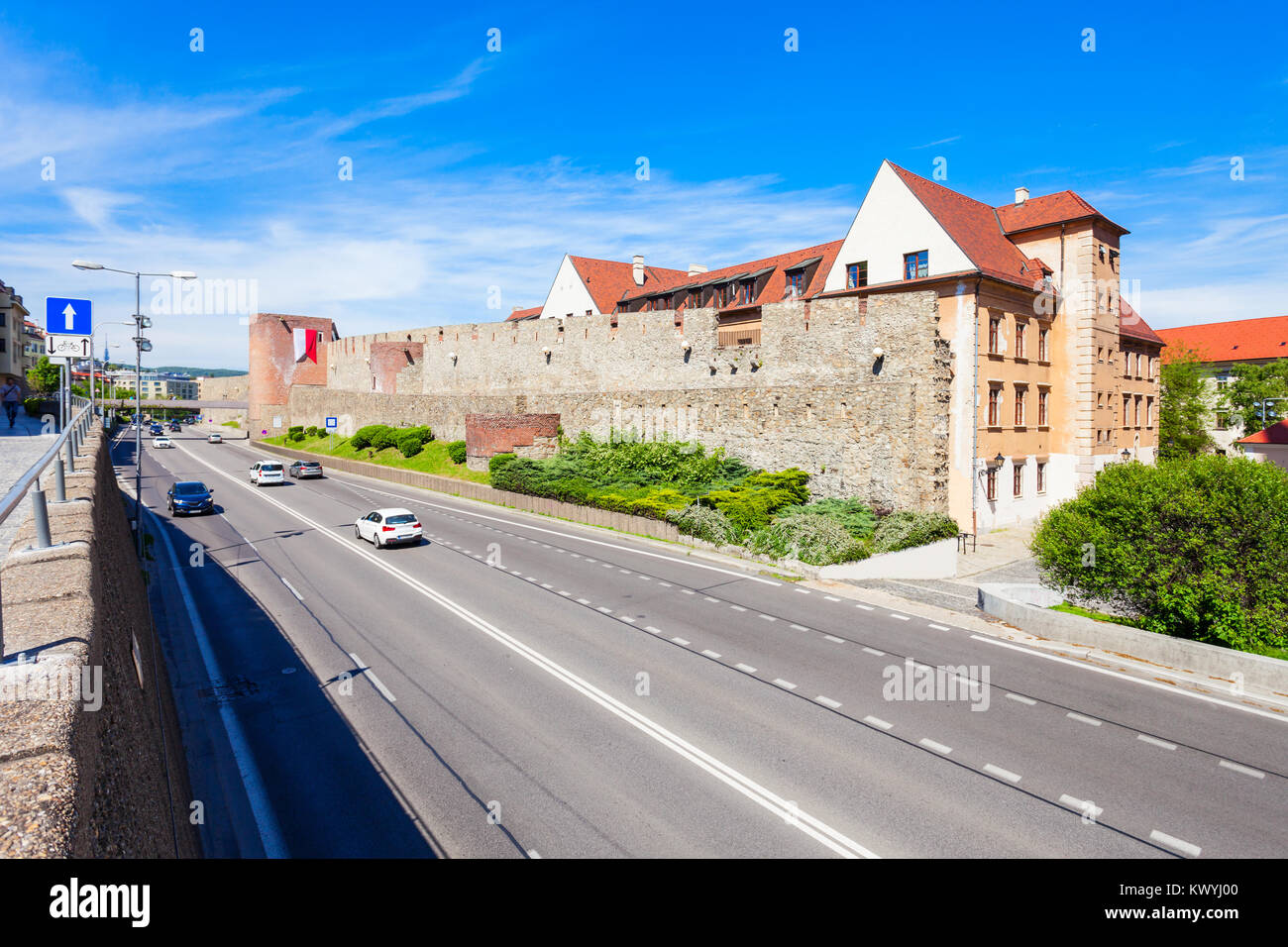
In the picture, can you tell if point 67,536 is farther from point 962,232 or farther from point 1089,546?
point 962,232

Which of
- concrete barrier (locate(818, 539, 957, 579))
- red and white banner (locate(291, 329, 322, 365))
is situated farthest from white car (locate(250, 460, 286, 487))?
red and white banner (locate(291, 329, 322, 365))

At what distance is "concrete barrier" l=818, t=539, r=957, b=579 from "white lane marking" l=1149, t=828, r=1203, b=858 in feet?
41.4

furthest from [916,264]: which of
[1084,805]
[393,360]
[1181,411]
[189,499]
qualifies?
[393,360]

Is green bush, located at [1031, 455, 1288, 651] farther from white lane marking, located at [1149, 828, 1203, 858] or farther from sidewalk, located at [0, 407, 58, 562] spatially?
sidewalk, located at [0, 407, 58, 562]

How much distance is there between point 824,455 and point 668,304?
23076mm

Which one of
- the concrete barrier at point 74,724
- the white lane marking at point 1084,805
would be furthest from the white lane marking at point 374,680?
the white lane marking at point 1084,805

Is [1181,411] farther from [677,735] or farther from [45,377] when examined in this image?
[45,377]

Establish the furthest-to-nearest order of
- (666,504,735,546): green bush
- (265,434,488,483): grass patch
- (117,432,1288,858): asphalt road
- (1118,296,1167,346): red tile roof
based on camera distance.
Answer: (265,434,488,483): grass patch
(1118,296,1167,346): red tile roof
(666,504,735,546): green bush
(117,432,1288,858): asphalt road

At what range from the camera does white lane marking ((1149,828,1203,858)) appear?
7.49 meters

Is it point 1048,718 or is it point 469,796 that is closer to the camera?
point 469,796

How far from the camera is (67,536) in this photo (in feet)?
23.3

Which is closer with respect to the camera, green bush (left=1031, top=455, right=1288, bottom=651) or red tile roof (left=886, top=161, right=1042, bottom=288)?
green bush (left=1031, top=455, right=1288, bottom=651)
